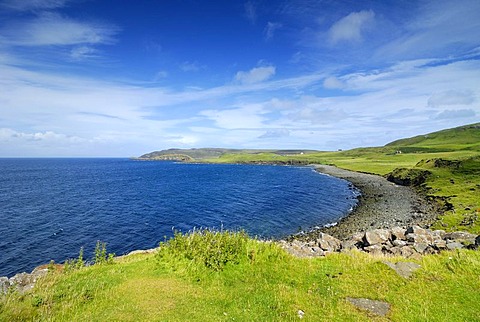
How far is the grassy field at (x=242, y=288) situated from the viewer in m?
12.0

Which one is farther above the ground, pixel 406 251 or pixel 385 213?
pixel 406 251

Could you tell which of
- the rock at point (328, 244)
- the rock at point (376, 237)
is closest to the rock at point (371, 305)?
the rock at point (328, 244)

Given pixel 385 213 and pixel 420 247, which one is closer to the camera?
pixel 420 247

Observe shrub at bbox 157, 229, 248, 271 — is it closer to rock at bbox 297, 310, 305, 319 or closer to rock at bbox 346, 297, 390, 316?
rock at bbox 297, 310, 305, 319

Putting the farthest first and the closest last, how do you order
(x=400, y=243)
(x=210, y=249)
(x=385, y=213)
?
(x=385, y=213)
(x=400, y=243)
(x=210, y=249)

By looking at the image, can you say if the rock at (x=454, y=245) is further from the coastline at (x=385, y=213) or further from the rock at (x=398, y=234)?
the coastline at (x=385, y=213)

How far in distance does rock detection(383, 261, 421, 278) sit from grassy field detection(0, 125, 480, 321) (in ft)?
1.19

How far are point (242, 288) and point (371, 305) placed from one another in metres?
6.45

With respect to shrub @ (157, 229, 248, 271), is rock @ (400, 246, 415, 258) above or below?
below

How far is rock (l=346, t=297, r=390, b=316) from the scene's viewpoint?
12.4 meters

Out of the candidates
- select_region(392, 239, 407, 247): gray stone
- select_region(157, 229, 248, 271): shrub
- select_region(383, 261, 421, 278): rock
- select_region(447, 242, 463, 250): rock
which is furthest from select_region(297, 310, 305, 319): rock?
select_region(392, 239, 407, 247): gray stone

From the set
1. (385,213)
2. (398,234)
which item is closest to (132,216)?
(398,234)

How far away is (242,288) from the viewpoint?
14.8 m

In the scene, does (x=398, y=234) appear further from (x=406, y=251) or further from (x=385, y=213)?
(x=385, y=213)
